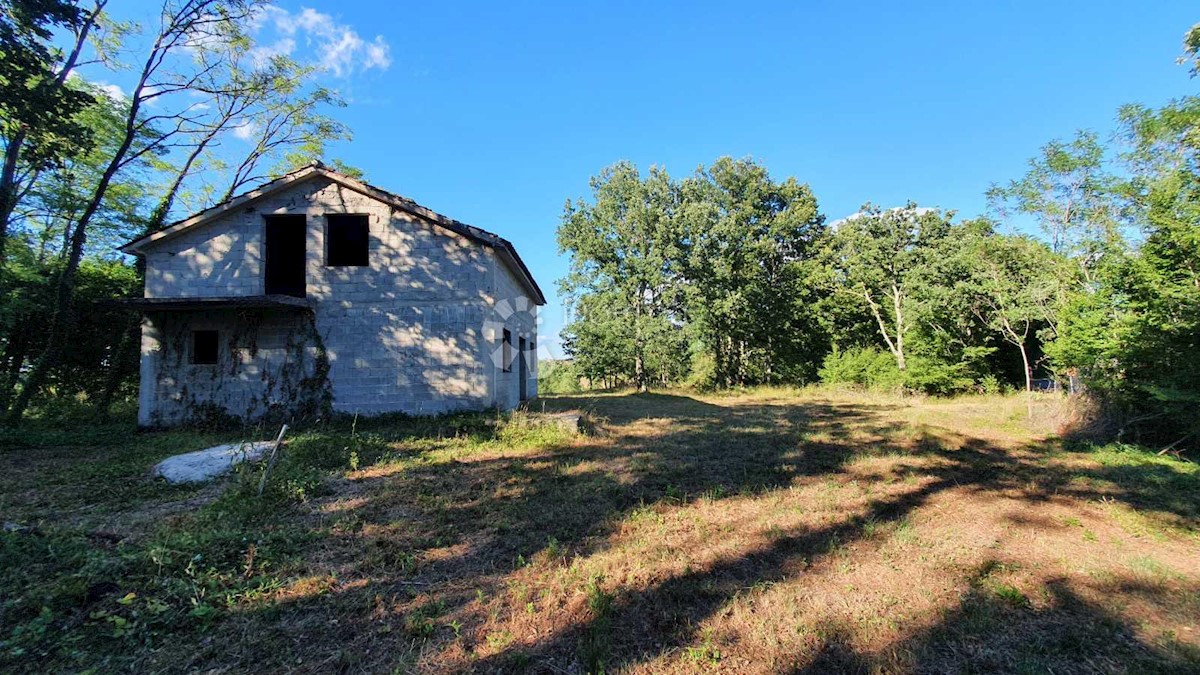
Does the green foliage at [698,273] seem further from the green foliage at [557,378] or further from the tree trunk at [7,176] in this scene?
the tree trunk at [7,176]

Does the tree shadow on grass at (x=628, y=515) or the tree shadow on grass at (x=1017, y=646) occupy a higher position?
the tree shadow on grass at (x=628, y=515)

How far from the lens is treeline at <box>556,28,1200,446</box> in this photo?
8.86 metres

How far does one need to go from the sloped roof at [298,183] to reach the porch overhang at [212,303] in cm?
166

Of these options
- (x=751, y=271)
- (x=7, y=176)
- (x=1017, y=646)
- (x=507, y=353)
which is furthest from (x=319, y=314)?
(x=751, y=271)

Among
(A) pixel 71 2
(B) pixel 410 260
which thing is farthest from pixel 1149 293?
(A) pixel 71 2

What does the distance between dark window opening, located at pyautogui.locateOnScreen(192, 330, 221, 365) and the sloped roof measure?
7.32 ft

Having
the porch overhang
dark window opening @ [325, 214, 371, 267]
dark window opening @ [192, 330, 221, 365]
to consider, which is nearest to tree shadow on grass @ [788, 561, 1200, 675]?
the porch overhang

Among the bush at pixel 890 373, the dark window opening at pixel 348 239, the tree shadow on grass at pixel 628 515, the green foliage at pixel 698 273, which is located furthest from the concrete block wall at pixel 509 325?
the bush at pixel 890 373

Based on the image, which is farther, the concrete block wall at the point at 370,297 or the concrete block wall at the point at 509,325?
the concrete block wall at the point at 509,325

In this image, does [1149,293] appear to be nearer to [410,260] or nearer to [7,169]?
[410,260]

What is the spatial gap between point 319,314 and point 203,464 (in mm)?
4602

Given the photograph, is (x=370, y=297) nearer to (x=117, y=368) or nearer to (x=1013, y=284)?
(x=117, y=368)

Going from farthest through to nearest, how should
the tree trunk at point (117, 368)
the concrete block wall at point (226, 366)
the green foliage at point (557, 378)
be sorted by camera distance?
1. the green foliage at point (557, 378)
2. the tree trunk at point (117, 368)
3. the concrete block wall at point (226, 366)

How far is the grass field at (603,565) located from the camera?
110 inches
